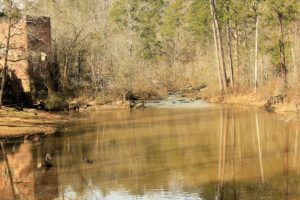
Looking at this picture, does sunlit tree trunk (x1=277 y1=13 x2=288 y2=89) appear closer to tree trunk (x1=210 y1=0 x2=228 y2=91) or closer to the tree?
the tree

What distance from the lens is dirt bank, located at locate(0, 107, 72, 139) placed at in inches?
1137

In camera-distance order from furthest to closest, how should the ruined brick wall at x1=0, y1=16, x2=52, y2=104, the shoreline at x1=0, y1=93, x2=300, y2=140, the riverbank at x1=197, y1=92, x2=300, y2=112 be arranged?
the ruined brick wall at x1=0, y1=16, x2=52, y2=104, the riverbank at x1=197, y1=92, x2=300, y2=112, the shoreline at x1=0, y1=93, x2=300, y2=140

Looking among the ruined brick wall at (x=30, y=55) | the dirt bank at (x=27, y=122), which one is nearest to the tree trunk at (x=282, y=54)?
the dirt bank at (x=27, y=122)

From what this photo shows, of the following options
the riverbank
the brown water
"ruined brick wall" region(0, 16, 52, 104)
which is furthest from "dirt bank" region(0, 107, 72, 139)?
the riverbank

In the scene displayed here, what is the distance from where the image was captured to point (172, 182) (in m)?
16.7

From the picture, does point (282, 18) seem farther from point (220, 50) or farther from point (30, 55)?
point (30, 55)

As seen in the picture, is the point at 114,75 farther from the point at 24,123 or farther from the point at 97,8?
the point at 97,8

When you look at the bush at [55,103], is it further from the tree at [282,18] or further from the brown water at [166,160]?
the tree at [282,18]

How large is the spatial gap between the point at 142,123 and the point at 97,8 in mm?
57206

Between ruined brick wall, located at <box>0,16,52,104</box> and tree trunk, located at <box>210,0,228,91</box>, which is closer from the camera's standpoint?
ruined brick wall, located at <box>0,16,52,104</box>

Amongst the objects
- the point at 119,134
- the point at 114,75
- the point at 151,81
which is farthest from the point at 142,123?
the point at 151,81

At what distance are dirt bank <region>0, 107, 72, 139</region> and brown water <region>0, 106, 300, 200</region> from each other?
1.51m

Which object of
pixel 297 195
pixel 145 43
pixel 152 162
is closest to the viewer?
pixel 297 195

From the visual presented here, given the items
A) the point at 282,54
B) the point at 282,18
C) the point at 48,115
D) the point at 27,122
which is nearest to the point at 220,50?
the point at 282,54
